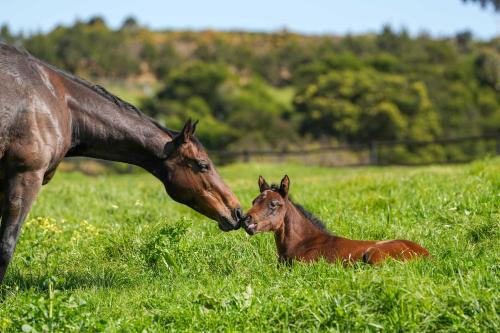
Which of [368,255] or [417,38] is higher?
[417,38]

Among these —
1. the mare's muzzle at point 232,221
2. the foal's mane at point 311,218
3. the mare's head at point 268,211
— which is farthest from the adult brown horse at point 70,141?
the foal's mane at point 311,218

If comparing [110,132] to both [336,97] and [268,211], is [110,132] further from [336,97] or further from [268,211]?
[336,97]

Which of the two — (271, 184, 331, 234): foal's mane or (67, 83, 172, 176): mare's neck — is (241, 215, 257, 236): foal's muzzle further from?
(67, 83, 172, 176): mare's neck

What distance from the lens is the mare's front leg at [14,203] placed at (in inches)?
253

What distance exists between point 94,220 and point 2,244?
4.78 m

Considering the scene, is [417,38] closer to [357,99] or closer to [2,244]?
[357,99]

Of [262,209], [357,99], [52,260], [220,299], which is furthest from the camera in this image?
[357,99]

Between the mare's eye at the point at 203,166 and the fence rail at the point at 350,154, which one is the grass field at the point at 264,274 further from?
the fence rail at the point at 350,154

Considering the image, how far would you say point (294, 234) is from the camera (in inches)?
305

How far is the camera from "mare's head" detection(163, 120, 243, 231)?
715cm

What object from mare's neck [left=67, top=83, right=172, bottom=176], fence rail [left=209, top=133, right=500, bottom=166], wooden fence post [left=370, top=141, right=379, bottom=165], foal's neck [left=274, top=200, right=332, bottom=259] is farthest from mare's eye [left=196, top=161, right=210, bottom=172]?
wooden fence post [left=370, top=141, right=379, bottom=165]

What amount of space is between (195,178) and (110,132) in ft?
3.10

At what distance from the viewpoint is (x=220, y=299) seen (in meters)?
5.89

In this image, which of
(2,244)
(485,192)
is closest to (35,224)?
(2,244)
